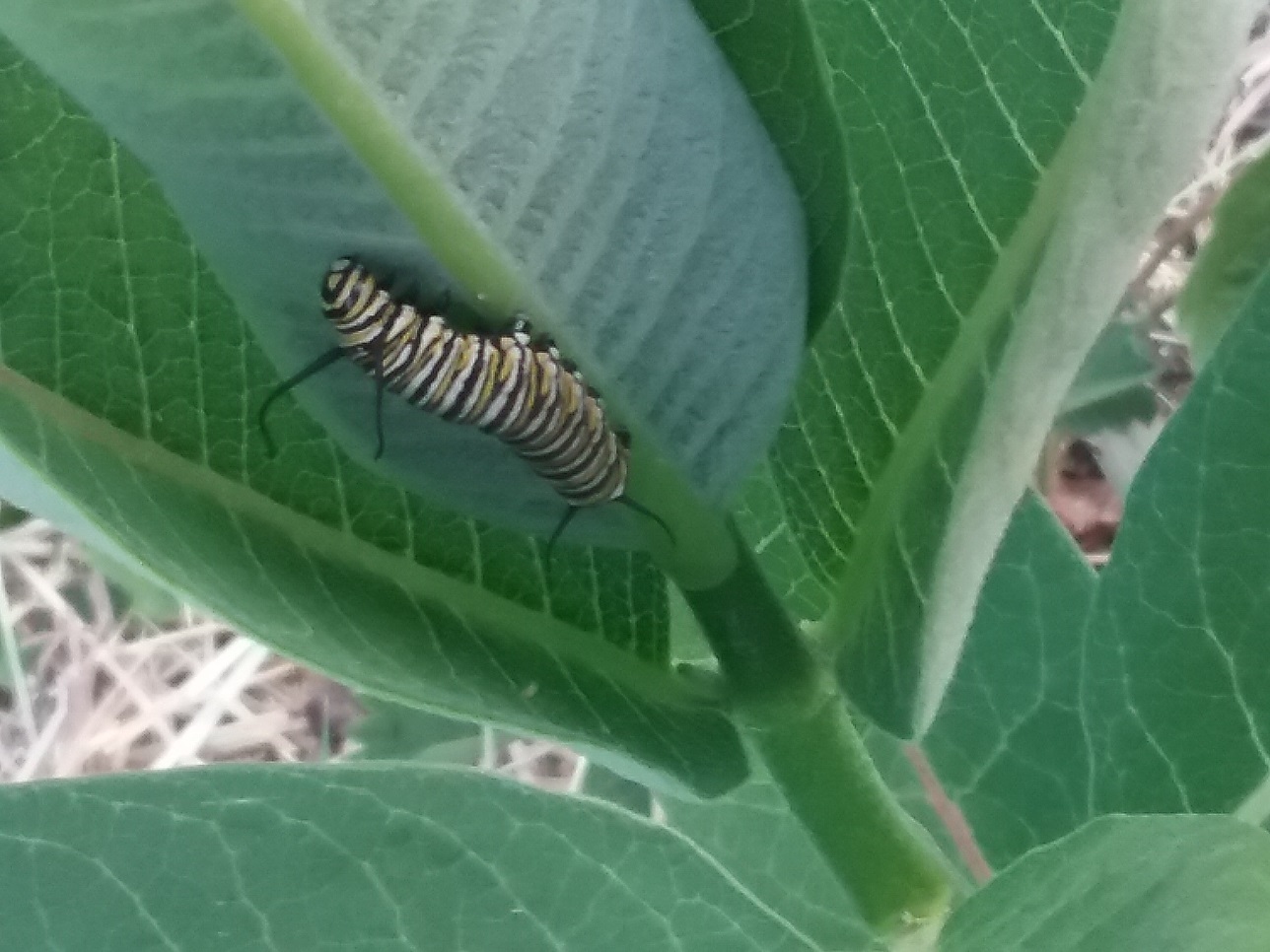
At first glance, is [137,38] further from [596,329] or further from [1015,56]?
[1015,56]

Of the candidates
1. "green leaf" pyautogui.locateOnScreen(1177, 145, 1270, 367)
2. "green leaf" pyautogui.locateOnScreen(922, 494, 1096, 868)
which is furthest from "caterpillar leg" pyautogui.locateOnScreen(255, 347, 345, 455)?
"green leaf" pyautogui.locateOnScreen(1177, 145, 1270, 367)

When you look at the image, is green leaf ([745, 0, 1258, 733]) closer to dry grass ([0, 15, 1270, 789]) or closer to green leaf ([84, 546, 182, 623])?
green leaf ([84, 546, 182, 623])

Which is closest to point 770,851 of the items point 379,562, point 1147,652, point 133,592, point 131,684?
point 1147,652

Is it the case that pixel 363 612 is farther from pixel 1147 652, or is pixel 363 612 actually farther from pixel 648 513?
pixel 1147 652

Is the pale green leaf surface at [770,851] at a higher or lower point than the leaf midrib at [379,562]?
lower

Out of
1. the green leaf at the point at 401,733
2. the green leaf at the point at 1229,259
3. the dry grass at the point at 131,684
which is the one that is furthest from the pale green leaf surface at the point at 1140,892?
the dry grass at the point at 131,684

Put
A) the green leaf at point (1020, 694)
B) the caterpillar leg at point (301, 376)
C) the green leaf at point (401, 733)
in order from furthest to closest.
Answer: the green leaf at point (401, 733) < the green leaf at point (1020, 694) < the caterpillar leg at point (301, 376)

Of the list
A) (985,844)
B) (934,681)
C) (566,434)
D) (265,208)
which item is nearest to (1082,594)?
(985,844)

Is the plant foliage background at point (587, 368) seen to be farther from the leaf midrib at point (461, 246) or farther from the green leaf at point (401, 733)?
the green leaf at point (401, 733)

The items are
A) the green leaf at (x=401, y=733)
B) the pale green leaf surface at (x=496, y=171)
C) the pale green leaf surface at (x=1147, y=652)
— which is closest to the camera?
the pale green leaf surface at (x=496, y=171)
